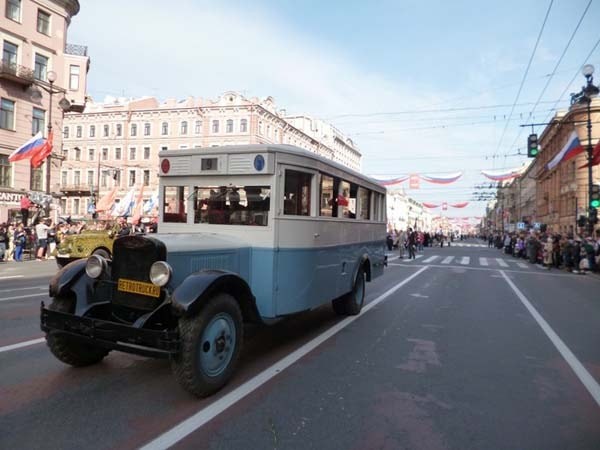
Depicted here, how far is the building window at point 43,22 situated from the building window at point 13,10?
136 cm

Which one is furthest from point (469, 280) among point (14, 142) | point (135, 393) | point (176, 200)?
point (14, 142)

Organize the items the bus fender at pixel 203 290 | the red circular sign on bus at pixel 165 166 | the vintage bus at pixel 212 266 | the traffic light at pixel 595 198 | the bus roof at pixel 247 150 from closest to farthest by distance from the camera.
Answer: the bus fender at pixel 203 290 → the vintage bus at pixel 212 266 → the bus roof at pixel 247 150 → the red circular sign on bus at pixel 165 166 → the traffic light at pixel 595 198

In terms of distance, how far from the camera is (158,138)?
A: 5991 cm

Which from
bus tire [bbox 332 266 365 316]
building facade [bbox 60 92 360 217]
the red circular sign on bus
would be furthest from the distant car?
building facade [bbox 60 92 360 217]

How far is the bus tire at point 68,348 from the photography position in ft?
14.8

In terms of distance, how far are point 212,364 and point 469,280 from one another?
12728mm

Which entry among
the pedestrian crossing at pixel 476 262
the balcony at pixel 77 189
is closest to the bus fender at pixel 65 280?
the pedestrian crossing at pixel 476 262

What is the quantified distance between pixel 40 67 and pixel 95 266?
31246 millimetres

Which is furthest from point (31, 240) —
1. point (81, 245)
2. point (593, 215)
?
point (593, 215)

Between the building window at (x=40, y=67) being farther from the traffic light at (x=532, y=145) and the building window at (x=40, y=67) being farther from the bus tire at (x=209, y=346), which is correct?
the bus tire at (x=209, y=346)

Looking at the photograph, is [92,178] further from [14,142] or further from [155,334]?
[155,334]

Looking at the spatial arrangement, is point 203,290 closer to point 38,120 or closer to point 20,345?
point 20,345

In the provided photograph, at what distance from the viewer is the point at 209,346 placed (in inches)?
165

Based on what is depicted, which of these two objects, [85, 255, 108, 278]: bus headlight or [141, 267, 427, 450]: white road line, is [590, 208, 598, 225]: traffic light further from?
[85, 255, 108, 278]: bus headlight
